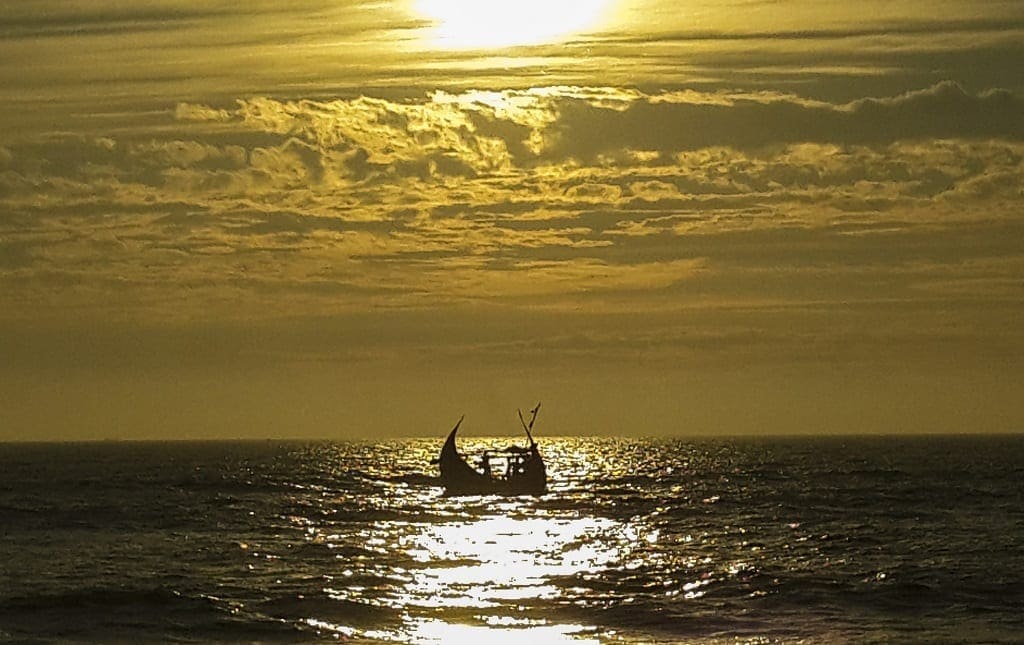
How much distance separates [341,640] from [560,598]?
394 inches

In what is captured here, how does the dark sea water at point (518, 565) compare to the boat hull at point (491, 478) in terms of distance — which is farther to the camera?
the boat hull at point (491, 478)

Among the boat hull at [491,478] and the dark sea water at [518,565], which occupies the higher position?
the boat hull at [491,478]

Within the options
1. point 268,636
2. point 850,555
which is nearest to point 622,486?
point 850,555

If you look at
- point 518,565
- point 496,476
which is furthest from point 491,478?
point 518,565

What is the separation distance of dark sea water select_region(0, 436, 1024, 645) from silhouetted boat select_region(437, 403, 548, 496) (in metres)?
1.88

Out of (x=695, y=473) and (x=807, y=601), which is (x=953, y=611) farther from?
(x=695, y=473)

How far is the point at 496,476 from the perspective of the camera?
363ft

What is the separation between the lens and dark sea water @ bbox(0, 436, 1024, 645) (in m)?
44.7

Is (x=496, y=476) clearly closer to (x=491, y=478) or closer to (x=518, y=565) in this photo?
(x=491, y=478)

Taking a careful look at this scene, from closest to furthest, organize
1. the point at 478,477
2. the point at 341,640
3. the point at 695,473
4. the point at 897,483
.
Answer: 1. the point at 341,640
2. the point at 478,477
3. the point at 897,483
4. the point at 695,473

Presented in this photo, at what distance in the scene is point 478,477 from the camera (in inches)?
4250

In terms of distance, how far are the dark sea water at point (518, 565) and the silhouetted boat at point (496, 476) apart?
188cm

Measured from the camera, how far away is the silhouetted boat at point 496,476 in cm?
10562

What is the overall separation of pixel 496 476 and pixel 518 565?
51.6m
